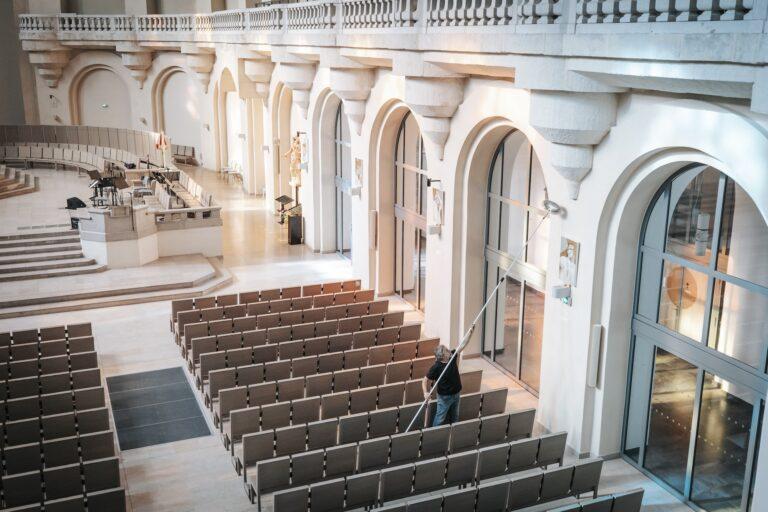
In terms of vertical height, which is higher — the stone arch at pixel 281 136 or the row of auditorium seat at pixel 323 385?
the stone arch at pixel 281 136

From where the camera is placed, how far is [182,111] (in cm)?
3469

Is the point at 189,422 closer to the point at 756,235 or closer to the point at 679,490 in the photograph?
the point at 679,490

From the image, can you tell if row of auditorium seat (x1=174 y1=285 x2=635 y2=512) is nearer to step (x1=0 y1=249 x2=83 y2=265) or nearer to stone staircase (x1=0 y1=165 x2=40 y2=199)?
step (x1=0 y1=249 x2=83 y2=265)

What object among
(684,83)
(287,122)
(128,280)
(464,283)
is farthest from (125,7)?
(684,83)

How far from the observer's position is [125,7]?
33.0 meters

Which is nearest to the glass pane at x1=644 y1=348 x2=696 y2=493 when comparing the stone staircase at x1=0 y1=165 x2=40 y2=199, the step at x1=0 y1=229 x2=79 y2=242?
the step at x1=0 y1=229 x2=79 y2=242

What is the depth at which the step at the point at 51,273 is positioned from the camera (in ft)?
58.4

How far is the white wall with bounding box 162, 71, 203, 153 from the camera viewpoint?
112ft

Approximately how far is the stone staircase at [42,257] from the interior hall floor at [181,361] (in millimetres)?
1975

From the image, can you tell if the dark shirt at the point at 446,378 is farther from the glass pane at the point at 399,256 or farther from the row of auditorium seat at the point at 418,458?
the glass pane at the point at 399,256

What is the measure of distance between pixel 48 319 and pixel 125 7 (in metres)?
21.0

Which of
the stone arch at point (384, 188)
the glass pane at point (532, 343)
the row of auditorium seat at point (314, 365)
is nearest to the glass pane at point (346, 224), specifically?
the stone arch at point (384, 188)

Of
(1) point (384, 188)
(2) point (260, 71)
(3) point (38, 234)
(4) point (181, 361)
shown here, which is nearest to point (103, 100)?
(2) point (260, 71)

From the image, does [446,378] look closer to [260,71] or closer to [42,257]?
[42,257]
